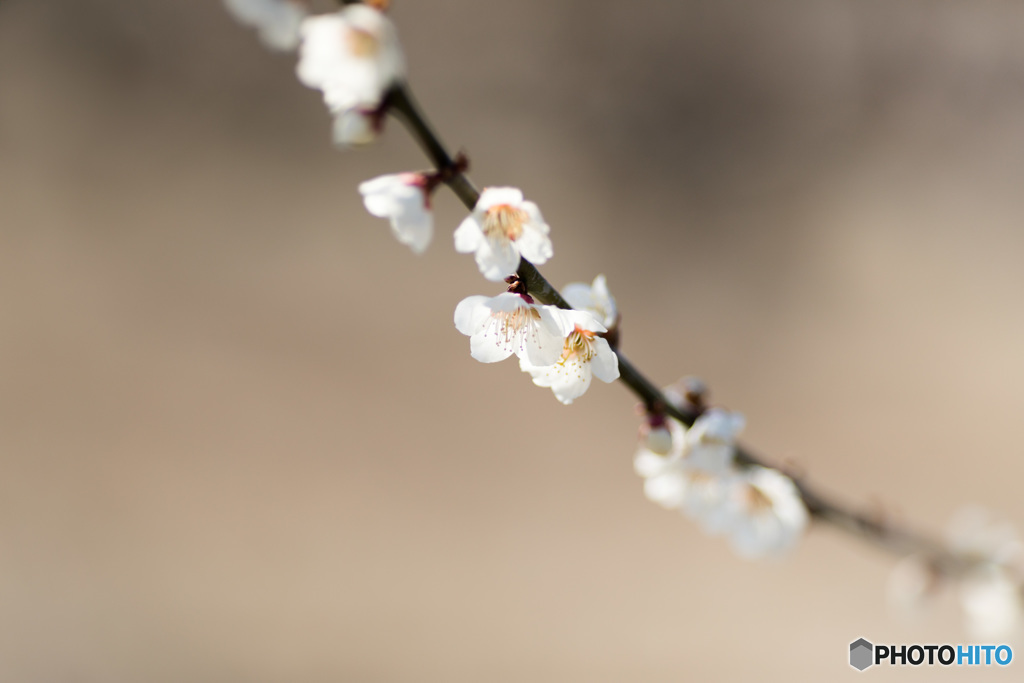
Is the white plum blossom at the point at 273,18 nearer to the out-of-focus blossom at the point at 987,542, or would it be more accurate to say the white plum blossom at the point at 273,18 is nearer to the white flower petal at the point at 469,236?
the white flower petal at the point at 469,236

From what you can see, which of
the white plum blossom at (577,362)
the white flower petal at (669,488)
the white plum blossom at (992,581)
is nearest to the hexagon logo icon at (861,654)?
the white plum blossom at (992,581)

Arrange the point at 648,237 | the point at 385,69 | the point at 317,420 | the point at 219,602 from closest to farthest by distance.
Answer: the point at 385,69 < the point at 219,602 < the point at 317,420 < the point at 648,237

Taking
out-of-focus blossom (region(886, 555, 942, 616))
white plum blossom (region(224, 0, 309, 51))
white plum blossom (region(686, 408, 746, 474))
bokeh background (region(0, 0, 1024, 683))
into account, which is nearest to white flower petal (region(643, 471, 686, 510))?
white plum blossom (region(686, 408, 746, 474))

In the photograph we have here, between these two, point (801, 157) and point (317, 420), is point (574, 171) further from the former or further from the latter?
point (317, 420)

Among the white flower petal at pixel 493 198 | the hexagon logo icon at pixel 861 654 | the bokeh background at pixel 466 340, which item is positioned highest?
the bokeh background at pixel 466 340

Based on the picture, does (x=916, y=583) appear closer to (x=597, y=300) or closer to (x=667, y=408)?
(x=667, y=408)

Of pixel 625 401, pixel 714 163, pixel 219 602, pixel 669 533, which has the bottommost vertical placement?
pixel 219 602

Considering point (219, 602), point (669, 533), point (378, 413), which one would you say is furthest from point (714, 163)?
point (219, 602)
